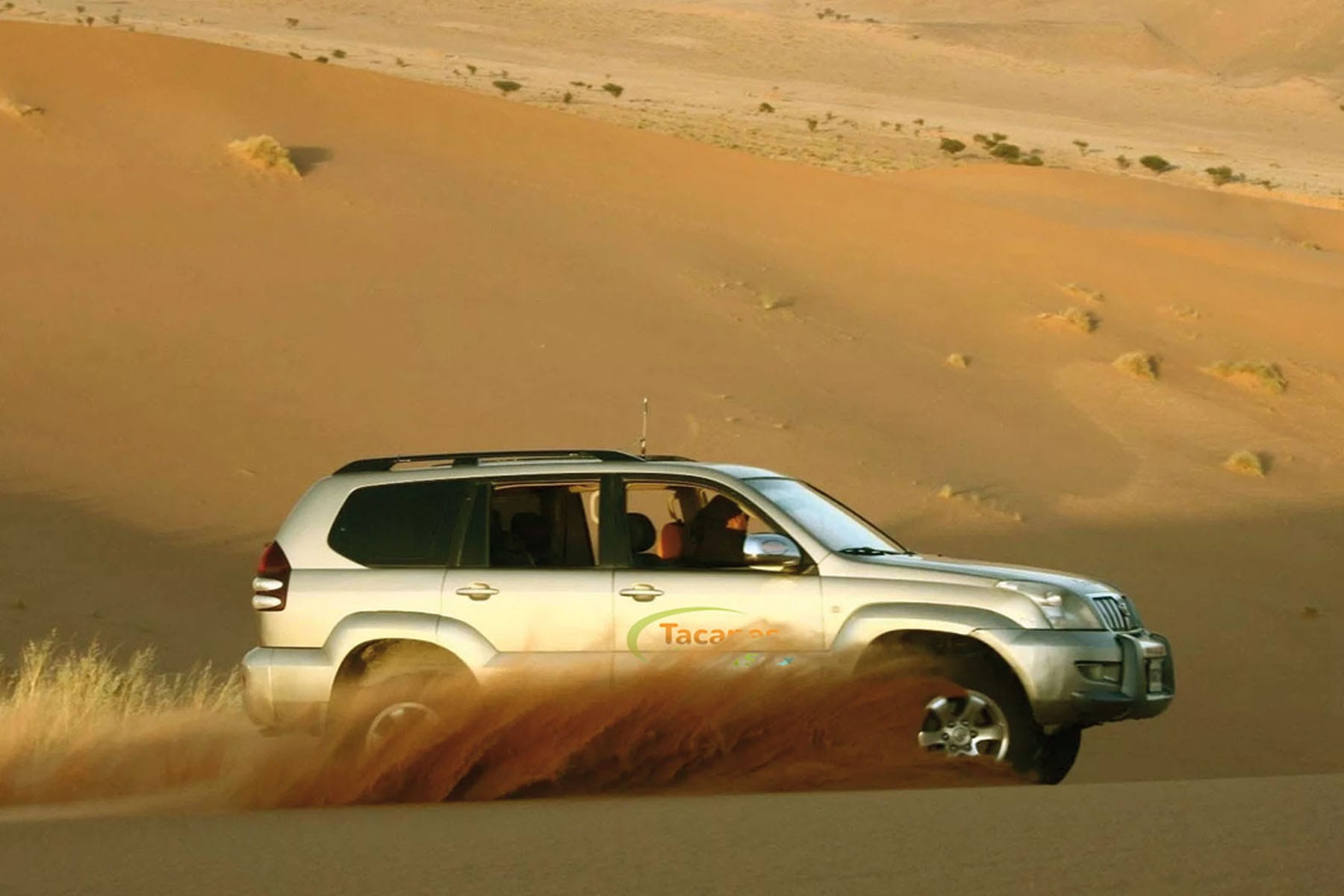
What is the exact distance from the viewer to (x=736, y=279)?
31.5 m

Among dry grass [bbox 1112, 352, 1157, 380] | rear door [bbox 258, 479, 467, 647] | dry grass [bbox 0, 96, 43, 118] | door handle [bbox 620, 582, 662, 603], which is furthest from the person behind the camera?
dry grass [bbox 0, 96, 43, 118]

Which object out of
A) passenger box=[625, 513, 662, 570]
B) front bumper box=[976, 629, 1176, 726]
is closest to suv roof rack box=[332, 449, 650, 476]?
passenger box=[625, 513, 662, 570]

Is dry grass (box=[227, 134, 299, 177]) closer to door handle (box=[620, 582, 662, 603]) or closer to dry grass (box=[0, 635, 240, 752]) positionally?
dry grass (box=[0, 635, 240, 752])

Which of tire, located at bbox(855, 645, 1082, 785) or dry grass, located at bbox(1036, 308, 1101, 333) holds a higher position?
dry grass, located at bbox(1036, 308, 1101, 333)

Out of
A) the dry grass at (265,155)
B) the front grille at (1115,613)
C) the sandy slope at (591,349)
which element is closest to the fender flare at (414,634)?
the front grille at (1115,613)

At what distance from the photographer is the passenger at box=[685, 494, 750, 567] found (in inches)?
400

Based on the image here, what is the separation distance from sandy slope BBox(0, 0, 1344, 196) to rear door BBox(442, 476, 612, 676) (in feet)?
153

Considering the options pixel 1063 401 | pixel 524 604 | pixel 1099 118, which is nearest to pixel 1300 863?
pixel 524 604

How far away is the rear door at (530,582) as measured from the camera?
10.1 m

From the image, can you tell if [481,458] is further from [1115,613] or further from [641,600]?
[1115,613]

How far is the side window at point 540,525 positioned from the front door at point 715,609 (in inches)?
15.4

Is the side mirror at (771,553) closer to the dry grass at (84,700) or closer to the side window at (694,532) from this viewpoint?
the side window at (694,532)

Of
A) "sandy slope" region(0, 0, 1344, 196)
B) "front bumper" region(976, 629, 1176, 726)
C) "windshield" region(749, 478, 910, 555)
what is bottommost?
"front bumper" region(976, 629, 1176, 726)

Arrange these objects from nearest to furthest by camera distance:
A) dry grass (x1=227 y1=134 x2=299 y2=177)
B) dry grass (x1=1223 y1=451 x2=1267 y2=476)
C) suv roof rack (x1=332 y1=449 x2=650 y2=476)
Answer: suv roof rack (x1=332 y1=449 x2=650 y2=476), dry grass (x1=1223 y1=451 x2=1267 y2=476), dry grass (x1=227 y1=134 x2=299 y2=177)
